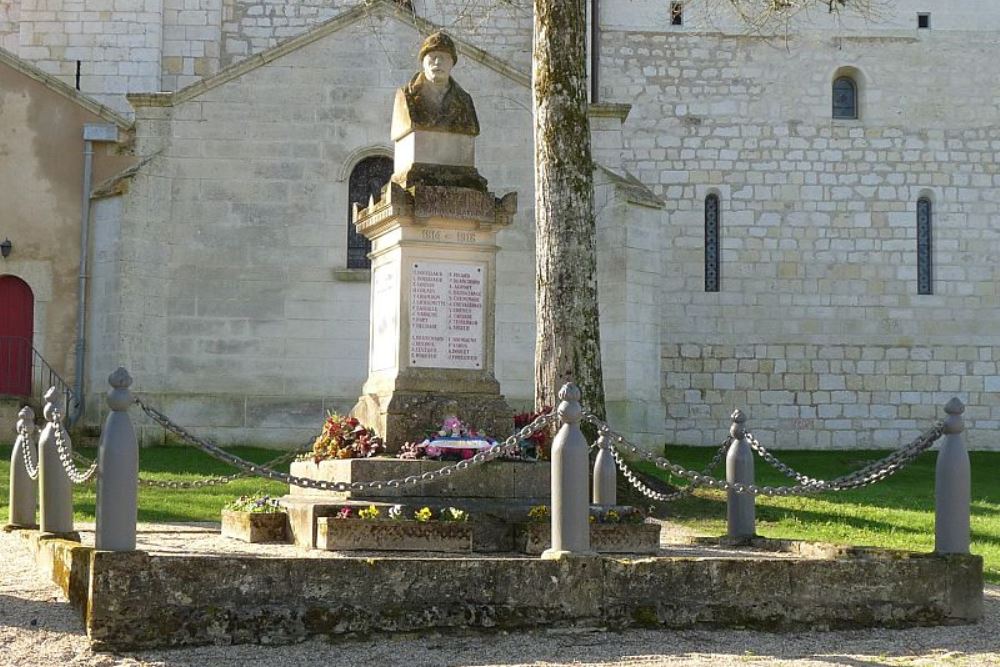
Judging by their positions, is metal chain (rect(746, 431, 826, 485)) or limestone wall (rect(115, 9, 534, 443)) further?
limestone wall (rect(115, 9, 534, 443))

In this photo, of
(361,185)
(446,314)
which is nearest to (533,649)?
(446,314)

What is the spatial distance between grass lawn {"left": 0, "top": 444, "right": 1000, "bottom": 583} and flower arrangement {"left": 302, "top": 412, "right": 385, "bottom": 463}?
11.7 feet

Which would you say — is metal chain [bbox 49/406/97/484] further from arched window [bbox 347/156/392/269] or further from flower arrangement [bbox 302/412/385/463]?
arched window [bbox 347/156/392/269]

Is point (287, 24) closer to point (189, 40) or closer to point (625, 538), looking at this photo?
point (189, 40)

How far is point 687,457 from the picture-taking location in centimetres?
2388

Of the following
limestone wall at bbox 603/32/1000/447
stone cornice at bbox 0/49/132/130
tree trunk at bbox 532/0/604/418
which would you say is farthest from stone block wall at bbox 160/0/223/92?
tree trunk at bbox 532/0/604/418

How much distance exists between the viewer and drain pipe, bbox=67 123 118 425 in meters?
22.1

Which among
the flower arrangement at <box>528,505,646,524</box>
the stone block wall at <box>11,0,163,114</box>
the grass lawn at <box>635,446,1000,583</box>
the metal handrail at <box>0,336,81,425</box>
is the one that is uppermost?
the stone block wall at <box>11,0,163,114</box>

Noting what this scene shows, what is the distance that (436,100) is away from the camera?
11.4m

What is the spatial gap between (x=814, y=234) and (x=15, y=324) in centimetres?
1347

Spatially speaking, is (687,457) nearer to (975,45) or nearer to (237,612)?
(975,45)

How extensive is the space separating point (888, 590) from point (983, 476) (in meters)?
14.1

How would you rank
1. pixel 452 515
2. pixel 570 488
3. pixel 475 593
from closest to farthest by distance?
pixel 475 593 → pixel 570 488 → pixel 452 515

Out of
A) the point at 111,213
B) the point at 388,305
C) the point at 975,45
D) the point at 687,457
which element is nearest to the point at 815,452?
the point at 687,457
